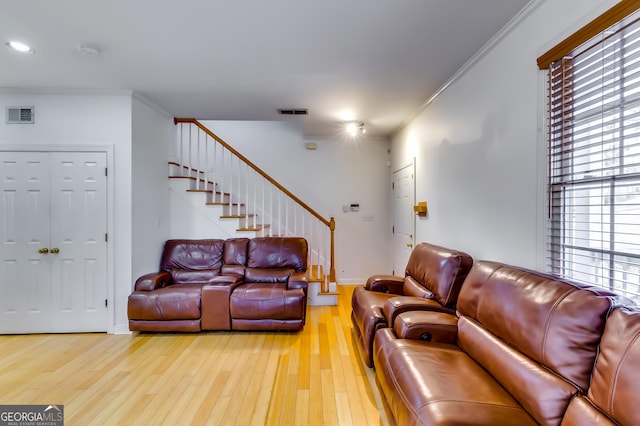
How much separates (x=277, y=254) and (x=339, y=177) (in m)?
1.99

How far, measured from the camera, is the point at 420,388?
4.31 ft

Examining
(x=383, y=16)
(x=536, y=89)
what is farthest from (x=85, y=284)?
(x=536, y=89)

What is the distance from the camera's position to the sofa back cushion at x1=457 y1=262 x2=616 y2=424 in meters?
1.10

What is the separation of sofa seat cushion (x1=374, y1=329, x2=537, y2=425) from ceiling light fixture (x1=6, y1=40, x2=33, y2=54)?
3.68 meters

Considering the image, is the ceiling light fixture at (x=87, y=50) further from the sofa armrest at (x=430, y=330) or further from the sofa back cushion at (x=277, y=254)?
the sofa armrest at (x=430, y=330)

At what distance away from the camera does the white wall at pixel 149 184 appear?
10.6 feet

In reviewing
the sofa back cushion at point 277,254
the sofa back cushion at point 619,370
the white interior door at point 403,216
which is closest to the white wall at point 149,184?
the sofa back cushion at point 277,254

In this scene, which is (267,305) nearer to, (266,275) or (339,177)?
(266,275)

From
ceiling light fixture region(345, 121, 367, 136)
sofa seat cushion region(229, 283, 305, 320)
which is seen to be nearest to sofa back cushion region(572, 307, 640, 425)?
sofa seat cushion region(229, 283, 305, 320)

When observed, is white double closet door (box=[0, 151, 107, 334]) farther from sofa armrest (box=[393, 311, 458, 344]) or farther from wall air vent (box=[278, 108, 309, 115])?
sofa armrest (box=[393, 311, 458, 344])

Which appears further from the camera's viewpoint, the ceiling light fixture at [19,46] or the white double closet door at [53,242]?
the white double closet door at [53,242]

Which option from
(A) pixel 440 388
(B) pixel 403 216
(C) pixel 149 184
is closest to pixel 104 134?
(C) pixel 149 184

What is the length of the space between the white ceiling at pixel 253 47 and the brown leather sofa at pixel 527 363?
5.89 ft

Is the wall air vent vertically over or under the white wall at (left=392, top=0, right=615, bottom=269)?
over
